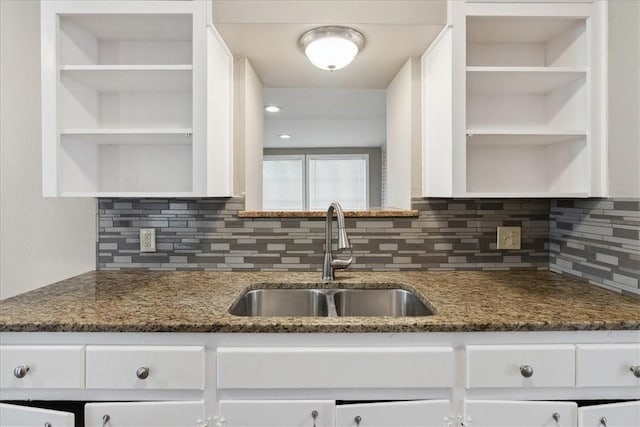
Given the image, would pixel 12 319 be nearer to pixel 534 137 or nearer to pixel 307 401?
pixel 307 401

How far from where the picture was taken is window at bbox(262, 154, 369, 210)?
16.1 feet

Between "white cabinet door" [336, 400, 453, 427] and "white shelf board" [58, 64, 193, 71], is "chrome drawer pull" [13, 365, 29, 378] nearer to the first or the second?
"white cabinet door" [336, 400, 453, 427]

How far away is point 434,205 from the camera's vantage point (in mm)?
1691

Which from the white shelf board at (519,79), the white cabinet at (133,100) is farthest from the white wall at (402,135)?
the white cabinet at (133,100)

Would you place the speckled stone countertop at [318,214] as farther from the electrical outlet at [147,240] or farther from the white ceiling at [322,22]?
the white ceiling at [322,22]

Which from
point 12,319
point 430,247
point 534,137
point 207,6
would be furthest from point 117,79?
point 534,137

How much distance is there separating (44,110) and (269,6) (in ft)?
2.94

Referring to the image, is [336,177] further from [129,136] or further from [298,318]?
[298,318]

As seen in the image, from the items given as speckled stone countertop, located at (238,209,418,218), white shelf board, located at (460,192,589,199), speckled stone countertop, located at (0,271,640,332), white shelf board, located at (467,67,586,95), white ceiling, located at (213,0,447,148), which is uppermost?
white ceiling, located at (213,0,447,148)

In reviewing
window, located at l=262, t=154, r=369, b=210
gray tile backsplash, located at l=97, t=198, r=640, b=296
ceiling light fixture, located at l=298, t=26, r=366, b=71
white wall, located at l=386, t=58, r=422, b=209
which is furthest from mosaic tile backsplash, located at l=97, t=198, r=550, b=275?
window, located at l=262, t=154, r=369, b=210

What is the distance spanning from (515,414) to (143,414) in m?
1.02

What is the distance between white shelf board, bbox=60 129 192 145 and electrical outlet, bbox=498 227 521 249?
1411 mm

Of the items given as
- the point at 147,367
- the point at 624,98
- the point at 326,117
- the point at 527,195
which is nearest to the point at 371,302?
the point at 527,195

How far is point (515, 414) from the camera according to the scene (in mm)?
1010
